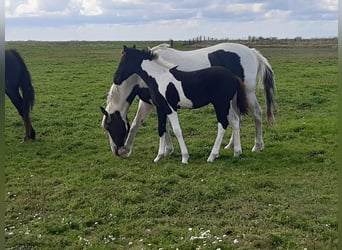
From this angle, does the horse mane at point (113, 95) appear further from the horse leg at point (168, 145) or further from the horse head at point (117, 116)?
the horse leg at point (168, 145)

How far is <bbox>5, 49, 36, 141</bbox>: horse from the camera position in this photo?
31.0 ft

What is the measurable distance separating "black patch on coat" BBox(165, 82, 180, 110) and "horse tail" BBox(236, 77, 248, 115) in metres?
1.06

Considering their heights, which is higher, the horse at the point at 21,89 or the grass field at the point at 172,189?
the horse at the point at 21,89

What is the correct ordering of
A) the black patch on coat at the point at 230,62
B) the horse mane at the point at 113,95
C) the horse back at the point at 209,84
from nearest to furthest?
the horse back at the point at 209,84 → the horse mane at the point at 113,95 → the black patch on coat at the point at 230,62

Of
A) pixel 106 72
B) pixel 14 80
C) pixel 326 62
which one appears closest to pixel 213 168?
pixel 14 80

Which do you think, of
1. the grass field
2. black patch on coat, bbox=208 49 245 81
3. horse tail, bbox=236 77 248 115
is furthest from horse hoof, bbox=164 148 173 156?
black patch on coat, bbox=208 49 245 81

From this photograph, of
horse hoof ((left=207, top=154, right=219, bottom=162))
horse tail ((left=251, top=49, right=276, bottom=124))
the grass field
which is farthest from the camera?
horse tail ((left=251, top=49, right=276, bottom=124))

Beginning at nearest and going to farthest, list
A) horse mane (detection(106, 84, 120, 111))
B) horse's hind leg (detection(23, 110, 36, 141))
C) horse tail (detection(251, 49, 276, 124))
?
horse mane (detection(106, 84, 120, 111))
horse tail (detection(251, 49, 276, 124))
horse's hind leg (detection(23, 110, 36, 141))

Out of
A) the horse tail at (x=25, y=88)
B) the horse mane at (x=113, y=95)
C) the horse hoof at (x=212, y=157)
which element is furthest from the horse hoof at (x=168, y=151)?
the horse tail at (x=25, y=88)

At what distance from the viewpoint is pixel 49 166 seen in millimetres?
7773

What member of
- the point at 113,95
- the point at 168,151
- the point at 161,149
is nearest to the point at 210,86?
the point at 161,149

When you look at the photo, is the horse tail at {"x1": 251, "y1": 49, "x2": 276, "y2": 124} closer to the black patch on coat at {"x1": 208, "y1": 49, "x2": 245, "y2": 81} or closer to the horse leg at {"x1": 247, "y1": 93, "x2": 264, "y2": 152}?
the horse leg at {"x1": 247, "y1": 93, "x2": 264, "y2": 152}

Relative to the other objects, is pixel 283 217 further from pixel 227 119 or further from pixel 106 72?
pixel 106 72

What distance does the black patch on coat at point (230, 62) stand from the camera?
834 centimetres
